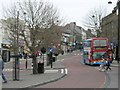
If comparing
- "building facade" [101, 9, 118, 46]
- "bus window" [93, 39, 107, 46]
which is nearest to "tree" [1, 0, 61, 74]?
"bus window" [93, 39, 107, 46]

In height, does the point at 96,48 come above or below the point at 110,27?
below

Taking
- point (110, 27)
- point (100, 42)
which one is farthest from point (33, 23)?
point (110, 27)

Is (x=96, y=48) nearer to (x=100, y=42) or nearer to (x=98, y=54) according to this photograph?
(x=98, y=54)

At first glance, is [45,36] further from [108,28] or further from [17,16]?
[108,28]

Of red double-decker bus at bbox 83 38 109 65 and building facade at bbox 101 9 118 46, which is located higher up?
building facade at bbox 101 9 118 46

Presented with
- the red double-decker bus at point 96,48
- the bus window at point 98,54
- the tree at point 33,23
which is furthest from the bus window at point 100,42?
the tree at point 33,23

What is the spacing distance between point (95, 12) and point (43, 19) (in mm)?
45125

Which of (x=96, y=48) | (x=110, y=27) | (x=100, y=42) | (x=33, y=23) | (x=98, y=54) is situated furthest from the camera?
(x=110, y=27)

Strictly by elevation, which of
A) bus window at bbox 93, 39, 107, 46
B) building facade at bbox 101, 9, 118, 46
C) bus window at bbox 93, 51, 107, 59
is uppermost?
building facade at bbox 101, 9, 118, 46

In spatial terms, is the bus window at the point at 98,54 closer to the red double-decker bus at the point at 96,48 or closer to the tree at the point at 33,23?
the red double-decker bus at the point at 96,48

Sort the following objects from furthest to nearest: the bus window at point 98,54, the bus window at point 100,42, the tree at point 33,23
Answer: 1. the bus window at point 98,54
2. the bus window at point 100,42
3. the tree at point 33,23

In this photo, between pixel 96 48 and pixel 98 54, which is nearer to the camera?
pixel 96 48

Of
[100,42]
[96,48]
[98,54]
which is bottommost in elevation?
[98,54]

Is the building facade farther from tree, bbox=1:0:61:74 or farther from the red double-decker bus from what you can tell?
tree, bbox=1:0:61:74
